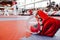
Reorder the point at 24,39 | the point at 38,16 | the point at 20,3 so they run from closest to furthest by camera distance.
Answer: the point at 24,39, the point at 38,16, the point at 20,3

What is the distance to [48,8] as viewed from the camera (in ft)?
24.1

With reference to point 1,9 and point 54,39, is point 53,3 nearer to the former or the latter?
point 1,9

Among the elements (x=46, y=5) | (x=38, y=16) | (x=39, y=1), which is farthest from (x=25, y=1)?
(x=38, y=16)

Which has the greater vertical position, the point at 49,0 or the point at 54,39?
the point at 49,0

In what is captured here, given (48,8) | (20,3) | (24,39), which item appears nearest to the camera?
(24,39)

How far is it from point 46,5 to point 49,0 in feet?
1.05

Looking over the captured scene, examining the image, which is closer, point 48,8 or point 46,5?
point 48,8

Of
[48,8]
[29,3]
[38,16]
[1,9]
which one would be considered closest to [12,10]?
[1,9]

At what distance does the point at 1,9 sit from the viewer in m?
7.88

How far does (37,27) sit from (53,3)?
19.3ft

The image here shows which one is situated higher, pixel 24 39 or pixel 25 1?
pixel 25 1

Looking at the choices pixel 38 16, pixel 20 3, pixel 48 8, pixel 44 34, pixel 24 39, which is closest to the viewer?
pixel 24 39

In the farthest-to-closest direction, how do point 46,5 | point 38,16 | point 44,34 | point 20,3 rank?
point 20,3
point 46,5
point 38,16
point 44,34

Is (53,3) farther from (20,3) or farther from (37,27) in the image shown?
(37,27)
